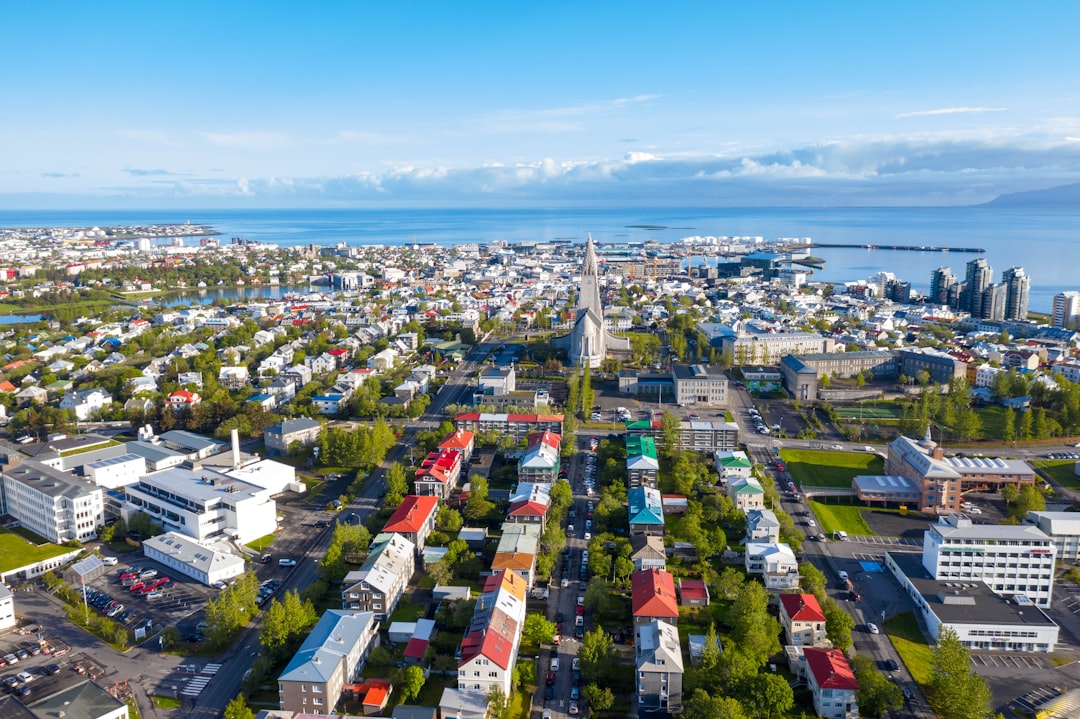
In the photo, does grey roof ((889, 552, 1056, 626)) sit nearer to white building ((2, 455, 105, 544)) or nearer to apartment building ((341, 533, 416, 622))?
apartment building ((341, 533, 416, 622))

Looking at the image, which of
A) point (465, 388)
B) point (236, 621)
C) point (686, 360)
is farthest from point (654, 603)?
point (686, 360)

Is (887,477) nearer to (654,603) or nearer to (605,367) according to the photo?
(654,603)

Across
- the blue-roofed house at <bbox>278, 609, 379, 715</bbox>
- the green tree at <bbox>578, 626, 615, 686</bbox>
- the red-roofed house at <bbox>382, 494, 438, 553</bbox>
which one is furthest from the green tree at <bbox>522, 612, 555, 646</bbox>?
the red-roofed house at <bbox>382, 494, 438, 553</bbox>

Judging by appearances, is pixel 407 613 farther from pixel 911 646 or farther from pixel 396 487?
pixel 911 646

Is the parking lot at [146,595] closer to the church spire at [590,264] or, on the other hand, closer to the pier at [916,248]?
the church spire at [590,264]

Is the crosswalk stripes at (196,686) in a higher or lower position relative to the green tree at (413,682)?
lower

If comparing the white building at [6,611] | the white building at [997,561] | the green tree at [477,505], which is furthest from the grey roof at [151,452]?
the white building at [997,561]
